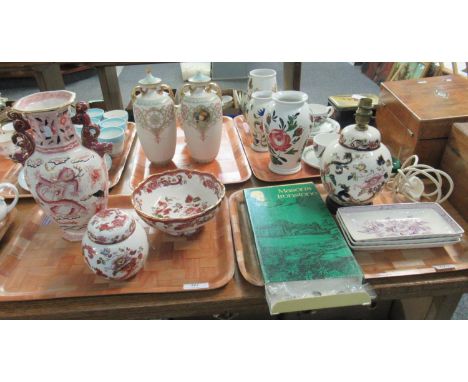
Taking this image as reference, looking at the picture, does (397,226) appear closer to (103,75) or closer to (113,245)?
(113,245)

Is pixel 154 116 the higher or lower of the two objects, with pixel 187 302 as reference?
higher

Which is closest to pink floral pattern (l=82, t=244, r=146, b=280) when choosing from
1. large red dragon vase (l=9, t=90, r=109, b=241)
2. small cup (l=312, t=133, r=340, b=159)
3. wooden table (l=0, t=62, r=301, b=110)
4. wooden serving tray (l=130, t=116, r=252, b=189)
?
large red dragon vase (l=9, t=90, r=109, b=241)

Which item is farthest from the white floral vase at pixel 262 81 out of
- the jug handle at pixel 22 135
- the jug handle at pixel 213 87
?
the jug handle at pixel 22 135

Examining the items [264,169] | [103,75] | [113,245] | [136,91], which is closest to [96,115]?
[136,91]

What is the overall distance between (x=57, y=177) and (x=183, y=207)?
0.33 m

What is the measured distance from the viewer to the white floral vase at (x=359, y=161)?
82 centimetres

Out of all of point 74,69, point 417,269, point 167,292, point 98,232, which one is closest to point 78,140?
point 98,232

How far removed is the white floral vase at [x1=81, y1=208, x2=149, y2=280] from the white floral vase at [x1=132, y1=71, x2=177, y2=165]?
16.9 inches

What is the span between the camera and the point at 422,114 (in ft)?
3.32

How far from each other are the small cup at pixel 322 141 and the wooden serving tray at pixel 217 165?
221 mm

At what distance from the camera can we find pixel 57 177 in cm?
76

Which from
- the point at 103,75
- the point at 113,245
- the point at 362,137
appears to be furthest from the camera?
the point at 103,75

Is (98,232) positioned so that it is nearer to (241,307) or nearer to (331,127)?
(241,307)

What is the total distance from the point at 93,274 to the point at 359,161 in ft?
2.15
